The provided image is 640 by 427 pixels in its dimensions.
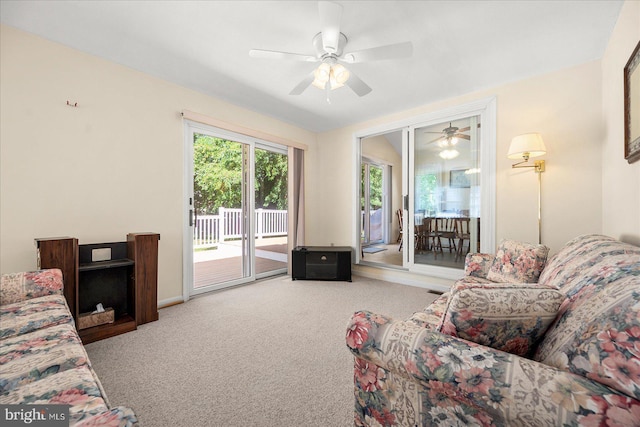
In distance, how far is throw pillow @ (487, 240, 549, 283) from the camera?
1976mm

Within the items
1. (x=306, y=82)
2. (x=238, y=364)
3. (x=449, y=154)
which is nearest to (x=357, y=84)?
(x=306, y=82)

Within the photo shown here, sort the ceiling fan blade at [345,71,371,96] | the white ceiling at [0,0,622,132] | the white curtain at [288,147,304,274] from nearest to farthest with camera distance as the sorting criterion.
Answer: the white ceiling at [0,0,622,132] < the ceiling fan blade at [345,71,371,96] < the white curtain at [288,147,304,274]

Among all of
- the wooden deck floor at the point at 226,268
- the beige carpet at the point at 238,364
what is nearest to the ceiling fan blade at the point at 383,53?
the beige carpet at the point at 238,364

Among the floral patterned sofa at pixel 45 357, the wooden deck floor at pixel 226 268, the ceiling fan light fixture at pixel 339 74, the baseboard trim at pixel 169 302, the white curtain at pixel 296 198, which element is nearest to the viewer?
the floral patterned sofa at pixel 45 357

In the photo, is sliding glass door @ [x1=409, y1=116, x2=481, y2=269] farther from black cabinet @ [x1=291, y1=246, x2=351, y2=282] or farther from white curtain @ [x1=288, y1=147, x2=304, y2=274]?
white curtain @ [x1=288, y1=147, x2=304, y2=274]

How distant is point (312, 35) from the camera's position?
216cm

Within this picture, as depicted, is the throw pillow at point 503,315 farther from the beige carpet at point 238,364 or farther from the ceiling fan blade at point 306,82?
the ceiling fan blade at point 306,82

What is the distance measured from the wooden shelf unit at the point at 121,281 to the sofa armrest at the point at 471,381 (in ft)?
7.42

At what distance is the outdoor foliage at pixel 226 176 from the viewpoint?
133 inches

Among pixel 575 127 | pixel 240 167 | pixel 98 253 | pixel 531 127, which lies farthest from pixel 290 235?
pixel 575 127

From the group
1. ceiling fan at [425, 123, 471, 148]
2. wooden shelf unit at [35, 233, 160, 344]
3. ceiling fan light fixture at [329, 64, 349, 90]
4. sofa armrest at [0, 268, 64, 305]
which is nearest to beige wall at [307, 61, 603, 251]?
ceiling fan at [425, 123, 471, 148]

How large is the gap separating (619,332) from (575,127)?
9.48 ft

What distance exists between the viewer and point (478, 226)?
332 centimetres

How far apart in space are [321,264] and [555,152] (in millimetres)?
3058
